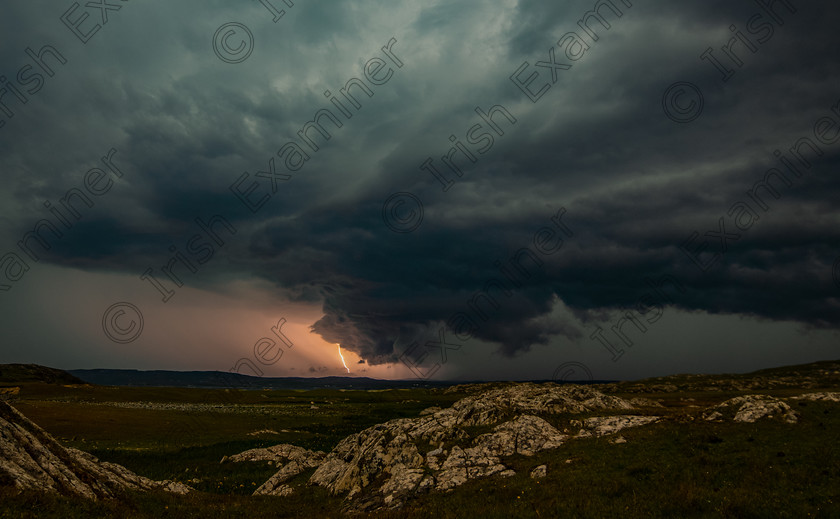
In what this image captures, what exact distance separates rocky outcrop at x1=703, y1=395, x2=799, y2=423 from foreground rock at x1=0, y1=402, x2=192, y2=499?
41987 millimetres

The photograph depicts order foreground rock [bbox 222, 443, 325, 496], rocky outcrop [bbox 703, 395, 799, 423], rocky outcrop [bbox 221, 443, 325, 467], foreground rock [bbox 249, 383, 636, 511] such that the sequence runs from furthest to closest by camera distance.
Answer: rocky outcrop [bbox 221, 443, 325, 467] → rocky outcrop [bbox 703, 395, 799, 423] → foreground rock [bbox 222, 443, 325, 496] → foreground rock [bbox 249, 383, 636, 511]

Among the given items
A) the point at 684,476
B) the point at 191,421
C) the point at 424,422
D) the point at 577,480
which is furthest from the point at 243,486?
the point at 191,421

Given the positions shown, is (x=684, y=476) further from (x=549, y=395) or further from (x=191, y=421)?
(x=191, y=421)

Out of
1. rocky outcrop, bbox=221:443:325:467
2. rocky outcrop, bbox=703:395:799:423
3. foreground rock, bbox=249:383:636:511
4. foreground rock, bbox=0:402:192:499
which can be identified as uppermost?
rocky outcrop, bbox=703:395:799:423

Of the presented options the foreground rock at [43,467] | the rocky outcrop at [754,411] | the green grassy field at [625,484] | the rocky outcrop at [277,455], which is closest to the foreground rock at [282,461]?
the rocky outcrop at [277,455]

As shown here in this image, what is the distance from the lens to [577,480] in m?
22.7

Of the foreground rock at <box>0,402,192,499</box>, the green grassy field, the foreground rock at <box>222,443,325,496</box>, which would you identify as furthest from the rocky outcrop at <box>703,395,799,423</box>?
the foreground rock at <box>0,402,192,499</box>

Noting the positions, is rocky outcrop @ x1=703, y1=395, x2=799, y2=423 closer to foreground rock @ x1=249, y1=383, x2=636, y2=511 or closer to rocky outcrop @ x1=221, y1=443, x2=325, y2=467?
foreground rock @ x1=249, y1=383, x2=636, y2=511

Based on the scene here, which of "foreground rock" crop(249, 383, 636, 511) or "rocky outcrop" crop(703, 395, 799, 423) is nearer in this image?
"foreground rock" crop(249, 383, 636, 511)

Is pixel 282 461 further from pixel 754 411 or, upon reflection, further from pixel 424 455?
pixel 754 411

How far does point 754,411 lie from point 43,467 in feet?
152

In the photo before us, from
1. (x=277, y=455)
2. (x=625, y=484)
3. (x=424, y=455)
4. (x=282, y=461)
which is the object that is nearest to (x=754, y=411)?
(x=625, y=484)

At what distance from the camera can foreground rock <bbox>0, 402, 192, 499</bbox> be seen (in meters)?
16.2

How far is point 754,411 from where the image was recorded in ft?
110
